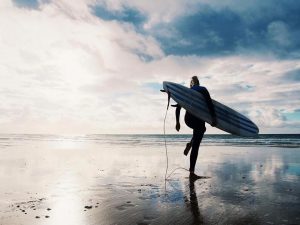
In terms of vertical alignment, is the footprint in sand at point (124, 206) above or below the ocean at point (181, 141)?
below

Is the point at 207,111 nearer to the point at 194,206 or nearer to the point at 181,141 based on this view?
the point at 194,206

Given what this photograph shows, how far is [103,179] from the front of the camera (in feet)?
25.4

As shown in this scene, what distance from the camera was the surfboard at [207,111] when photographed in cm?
834

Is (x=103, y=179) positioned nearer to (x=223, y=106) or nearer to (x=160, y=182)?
(x=160, y=182)

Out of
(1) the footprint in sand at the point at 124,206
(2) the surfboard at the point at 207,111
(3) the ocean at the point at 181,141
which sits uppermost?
(2) the surfboard at the point at 207,111

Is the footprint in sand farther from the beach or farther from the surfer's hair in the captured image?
the surfer's hair

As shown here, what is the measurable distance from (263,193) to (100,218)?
328 centimetres

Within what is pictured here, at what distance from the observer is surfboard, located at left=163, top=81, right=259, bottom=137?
8336 mm

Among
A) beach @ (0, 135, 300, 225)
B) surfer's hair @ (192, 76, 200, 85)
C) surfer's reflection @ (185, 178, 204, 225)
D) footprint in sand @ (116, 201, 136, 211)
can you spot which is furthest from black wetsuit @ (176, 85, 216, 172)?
footprint in sand @ (116, 201, 136, 211)

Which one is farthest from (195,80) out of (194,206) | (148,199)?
(194,206)

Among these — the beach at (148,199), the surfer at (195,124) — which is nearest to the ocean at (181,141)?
the surfer at (195,124)

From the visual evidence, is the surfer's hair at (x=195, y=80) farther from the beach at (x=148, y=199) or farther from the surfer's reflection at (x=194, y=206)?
the surfer's reflection at (x=194, y=206)

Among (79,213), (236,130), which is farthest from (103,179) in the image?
(236,130)

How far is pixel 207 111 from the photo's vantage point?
338 inches
